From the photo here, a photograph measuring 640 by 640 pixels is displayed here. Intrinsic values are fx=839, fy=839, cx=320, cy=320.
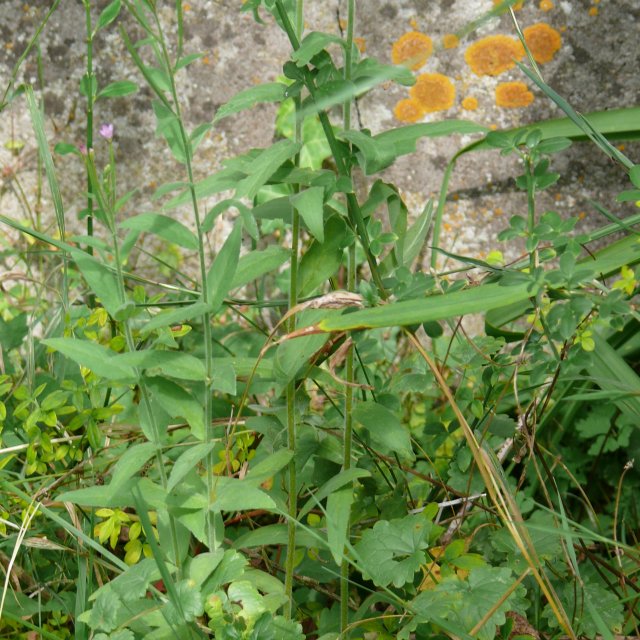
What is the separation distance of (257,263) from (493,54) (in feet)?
3.37

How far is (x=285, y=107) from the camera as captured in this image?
6.18 ft

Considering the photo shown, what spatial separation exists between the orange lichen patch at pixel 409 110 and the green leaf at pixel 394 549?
3.48 ft

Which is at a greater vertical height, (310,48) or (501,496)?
(310,48)

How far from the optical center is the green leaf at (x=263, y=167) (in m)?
0.91

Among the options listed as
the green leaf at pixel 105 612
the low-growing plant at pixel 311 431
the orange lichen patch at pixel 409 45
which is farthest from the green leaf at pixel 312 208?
the orange lichen patch at pixel 409 45

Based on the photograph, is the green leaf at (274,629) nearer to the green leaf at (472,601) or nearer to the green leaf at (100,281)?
the green leaf at (472,601)

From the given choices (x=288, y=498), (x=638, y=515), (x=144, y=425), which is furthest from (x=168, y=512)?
(x=638, y=515)

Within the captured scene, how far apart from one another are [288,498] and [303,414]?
0.12 meters

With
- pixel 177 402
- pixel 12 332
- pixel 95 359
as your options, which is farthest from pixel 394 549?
pixel 12 332

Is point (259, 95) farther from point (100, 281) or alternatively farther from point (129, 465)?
point (129, 465)

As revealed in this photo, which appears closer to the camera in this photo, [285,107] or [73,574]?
[73,574]

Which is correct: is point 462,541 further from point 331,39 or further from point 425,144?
point 425,144

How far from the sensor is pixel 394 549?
1029mm

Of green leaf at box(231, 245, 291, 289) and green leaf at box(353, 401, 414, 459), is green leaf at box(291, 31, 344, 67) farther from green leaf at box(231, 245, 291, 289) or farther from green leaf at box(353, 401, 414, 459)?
green leaf at box(353, 401, 414, 459)
